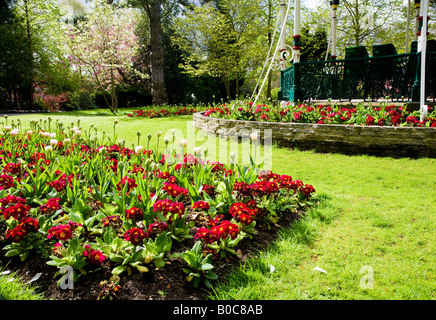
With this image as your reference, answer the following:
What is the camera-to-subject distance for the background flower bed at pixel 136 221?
202 cm

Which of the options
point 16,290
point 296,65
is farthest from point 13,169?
point 296,65

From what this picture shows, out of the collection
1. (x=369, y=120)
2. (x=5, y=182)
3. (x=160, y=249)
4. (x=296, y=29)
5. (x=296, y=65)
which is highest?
(x=296, y=29)

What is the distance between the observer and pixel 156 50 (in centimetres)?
1573

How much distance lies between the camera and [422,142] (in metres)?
5.02

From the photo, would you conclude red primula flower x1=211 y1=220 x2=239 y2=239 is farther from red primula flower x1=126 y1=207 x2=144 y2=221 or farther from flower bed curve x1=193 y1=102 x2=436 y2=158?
flower bed curve x1=193 y1=102 x2=436 y2=158

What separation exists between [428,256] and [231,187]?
169 cm

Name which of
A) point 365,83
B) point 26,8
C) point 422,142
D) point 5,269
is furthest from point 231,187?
point 26,8

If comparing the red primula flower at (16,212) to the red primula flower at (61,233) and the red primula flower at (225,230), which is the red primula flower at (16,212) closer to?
the red primula flower at (61,233)

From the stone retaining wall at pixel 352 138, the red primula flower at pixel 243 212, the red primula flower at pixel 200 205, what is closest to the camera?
the red primula flower at pixel 243 212

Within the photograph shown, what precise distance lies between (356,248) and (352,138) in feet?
11.7

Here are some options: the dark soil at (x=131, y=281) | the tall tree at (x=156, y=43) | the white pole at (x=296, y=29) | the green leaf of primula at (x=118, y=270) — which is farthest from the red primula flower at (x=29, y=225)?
the tall tree at (x=156, y=43)

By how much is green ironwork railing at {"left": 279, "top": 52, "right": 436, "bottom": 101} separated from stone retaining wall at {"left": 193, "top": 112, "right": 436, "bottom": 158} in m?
2.00

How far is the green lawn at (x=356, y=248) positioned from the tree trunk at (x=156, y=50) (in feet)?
45.1

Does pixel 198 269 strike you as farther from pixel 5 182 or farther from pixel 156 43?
pixel 156 43
